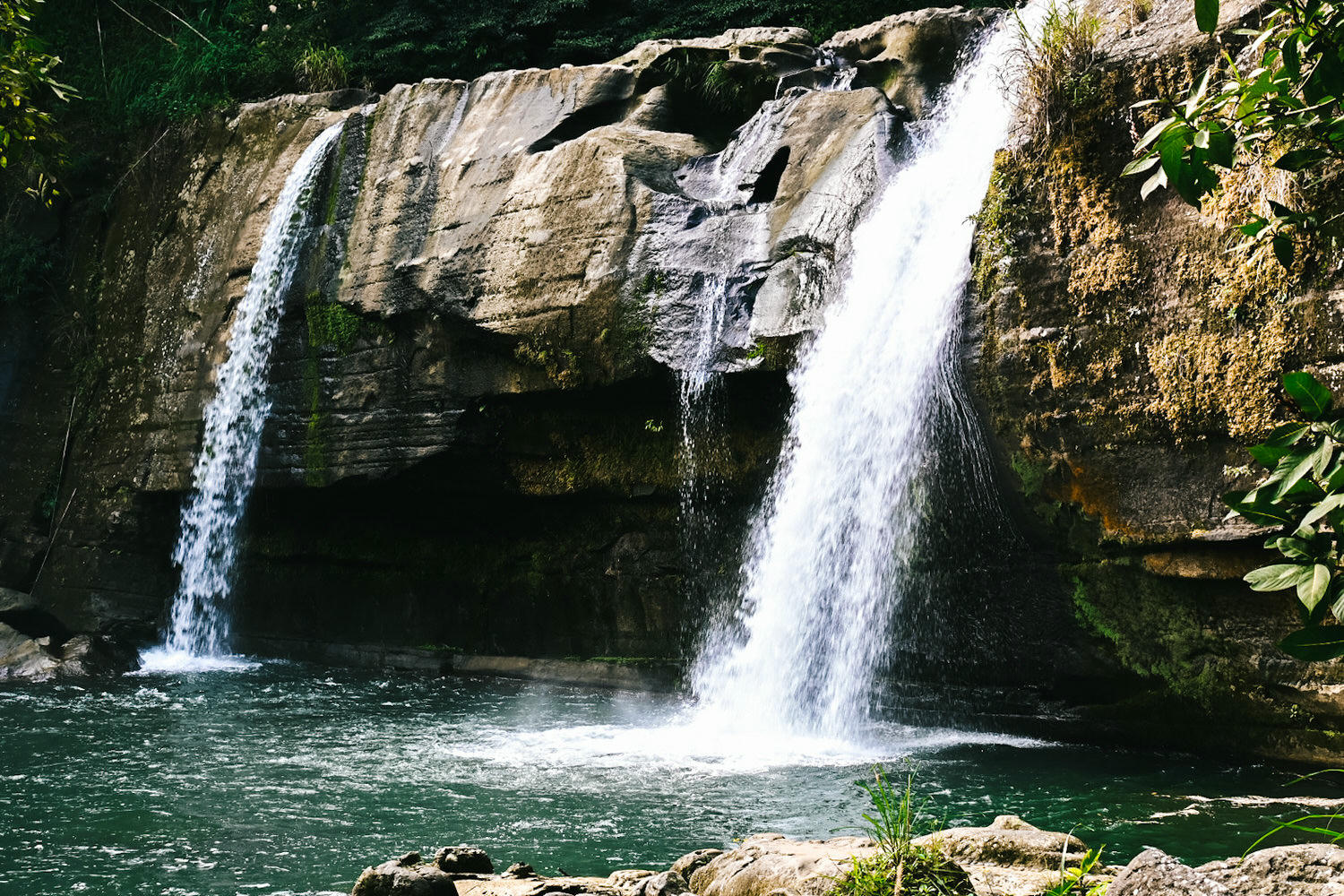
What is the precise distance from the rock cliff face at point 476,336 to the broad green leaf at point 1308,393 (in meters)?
5.53

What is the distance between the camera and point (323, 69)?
12.3 m

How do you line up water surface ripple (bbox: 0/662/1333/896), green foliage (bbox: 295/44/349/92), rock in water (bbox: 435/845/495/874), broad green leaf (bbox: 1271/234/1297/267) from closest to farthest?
broad green leaf (bbox: 1271/234/1297/267) → rock in water (bbox: 435/845/495/874) → water surface ripple (bbox: 0/662/1333/896) → green foliage (bbox: 295/44/349/92)

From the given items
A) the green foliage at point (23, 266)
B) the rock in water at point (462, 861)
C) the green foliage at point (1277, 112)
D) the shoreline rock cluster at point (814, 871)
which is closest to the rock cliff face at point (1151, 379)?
the shoreline rock cluster at point (814, 871)

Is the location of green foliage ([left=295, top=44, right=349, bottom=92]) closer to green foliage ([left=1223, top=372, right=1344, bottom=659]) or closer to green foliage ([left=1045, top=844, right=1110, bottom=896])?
green foliage ([left=1045, top=844, right=1110, bottom=896])

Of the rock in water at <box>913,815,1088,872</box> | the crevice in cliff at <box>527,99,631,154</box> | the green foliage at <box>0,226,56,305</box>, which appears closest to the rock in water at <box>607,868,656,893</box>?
the rock in water at <box>913,815,1088,872</box>

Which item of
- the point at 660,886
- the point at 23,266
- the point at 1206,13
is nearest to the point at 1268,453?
the point at 1206,13

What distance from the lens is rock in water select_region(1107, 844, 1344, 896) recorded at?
229 centimetres

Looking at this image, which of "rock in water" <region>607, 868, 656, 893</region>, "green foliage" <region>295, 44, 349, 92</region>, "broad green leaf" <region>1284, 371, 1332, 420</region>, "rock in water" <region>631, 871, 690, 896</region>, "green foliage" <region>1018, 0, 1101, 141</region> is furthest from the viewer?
"green foliage" <region>295, 44, 349, 92</region>

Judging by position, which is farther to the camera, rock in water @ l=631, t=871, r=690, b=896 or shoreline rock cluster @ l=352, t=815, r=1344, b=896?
rock in water @ l=631, t=871, r=690, b=896

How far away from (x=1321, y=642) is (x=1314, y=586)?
92mm

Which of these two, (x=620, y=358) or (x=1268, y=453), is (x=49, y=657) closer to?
(x=620, y=358)

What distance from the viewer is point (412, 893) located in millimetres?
3400

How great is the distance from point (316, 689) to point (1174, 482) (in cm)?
645

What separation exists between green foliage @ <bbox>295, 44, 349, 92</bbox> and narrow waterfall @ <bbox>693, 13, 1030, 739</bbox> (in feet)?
24.1
